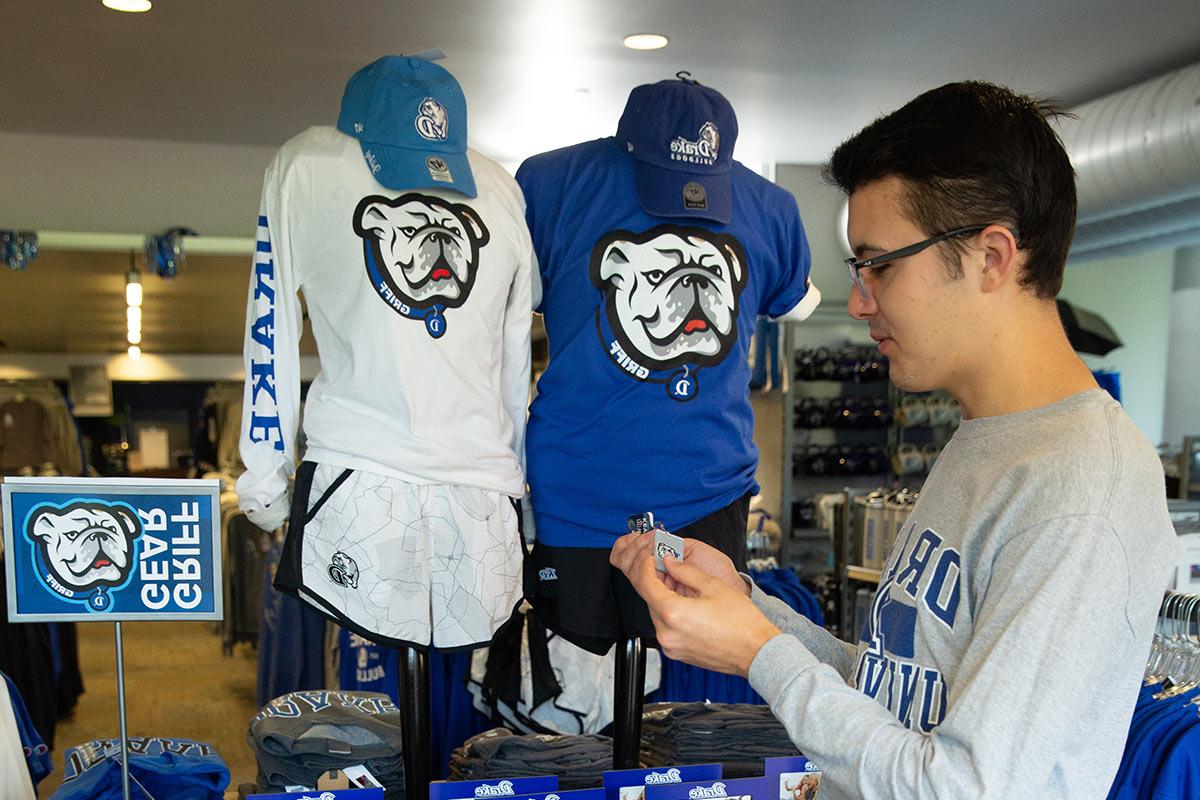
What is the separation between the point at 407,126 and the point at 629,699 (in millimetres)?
1215

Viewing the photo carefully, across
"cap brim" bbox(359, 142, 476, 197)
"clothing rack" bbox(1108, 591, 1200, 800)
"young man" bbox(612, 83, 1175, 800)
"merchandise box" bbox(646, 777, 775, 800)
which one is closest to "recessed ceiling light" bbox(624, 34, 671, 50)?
"cap brim" bbox(359, 142, 476, 197)

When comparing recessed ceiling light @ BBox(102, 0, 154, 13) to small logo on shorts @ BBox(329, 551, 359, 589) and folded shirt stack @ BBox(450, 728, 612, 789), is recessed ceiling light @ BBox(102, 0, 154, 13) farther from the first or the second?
folded shirt stack @ BBox(450, 728, 612, 789)

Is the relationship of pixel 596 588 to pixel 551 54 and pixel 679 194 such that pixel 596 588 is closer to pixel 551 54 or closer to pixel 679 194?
pixel 679 194

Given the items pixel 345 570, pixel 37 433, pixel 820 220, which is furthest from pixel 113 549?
pixel 37 433

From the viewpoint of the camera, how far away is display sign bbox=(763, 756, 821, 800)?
1.99m

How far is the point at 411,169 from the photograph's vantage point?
6.84 feet

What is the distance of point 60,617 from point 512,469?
2.68 ft

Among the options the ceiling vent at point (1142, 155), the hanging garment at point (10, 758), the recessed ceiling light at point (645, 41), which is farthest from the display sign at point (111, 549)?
the ceiling vent at point (1142, 155)

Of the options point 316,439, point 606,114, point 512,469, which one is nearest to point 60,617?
point 316,439

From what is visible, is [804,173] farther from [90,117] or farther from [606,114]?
[90,117]

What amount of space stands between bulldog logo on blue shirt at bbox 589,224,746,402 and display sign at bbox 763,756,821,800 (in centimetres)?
71

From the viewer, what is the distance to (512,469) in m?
2.16

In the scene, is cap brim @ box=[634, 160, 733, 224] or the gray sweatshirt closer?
the gray sweatshirt

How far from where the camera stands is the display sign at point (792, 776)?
199cm
